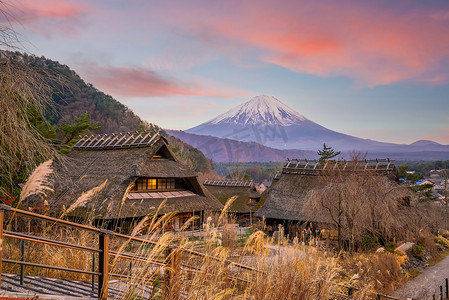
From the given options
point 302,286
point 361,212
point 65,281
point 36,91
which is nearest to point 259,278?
point 302,286

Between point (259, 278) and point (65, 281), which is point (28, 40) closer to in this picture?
point (65, 281)

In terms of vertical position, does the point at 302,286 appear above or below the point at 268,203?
above

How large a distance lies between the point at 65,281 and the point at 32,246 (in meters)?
1.22

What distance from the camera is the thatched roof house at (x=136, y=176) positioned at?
1655 centimetres

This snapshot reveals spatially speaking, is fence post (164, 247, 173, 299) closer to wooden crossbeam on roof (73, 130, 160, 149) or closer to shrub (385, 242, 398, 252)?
shrub (385, 242, 398, 252)

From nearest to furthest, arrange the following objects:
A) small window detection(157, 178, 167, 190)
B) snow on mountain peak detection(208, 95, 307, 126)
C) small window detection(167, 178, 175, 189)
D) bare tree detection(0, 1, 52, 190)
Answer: bare tree detection(0, 1, 52, 190), small window detection(157, 178, 167, 190), small window detection(167, 178, 175, 189), snow on mountain peak detection(208, 95, 307, 126)

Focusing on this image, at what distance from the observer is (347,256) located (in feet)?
44.4

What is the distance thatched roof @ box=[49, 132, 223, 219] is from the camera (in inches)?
637

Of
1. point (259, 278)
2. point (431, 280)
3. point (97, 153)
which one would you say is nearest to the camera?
point (259, 278)

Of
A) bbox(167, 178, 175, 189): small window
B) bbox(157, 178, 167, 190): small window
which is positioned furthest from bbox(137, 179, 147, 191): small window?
bbox(167, 178, 175, 189): small window

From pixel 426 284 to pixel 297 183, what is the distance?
1077 centimetres

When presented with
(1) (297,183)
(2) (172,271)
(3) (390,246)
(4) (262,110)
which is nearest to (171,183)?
(1) (297,183)

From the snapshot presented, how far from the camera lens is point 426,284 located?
12.3 meters

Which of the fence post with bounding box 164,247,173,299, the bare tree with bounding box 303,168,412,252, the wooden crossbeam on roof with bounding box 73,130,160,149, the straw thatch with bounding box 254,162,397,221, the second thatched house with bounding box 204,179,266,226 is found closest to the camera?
the fence post with bounding box 164,247,173,299
